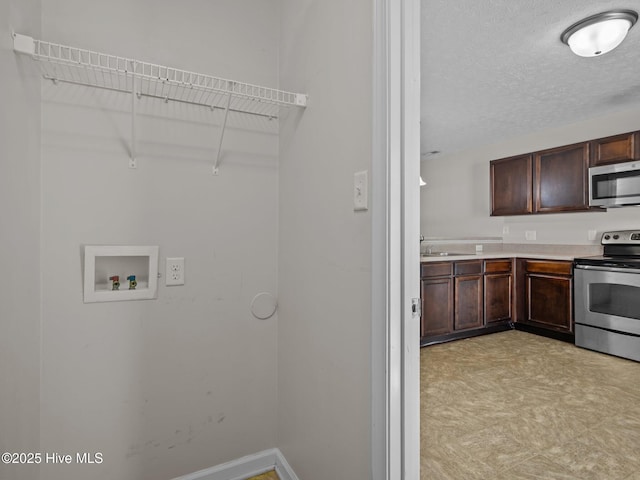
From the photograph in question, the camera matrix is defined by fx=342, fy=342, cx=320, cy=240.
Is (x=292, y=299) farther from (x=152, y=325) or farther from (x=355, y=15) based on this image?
(x=355, y=15)

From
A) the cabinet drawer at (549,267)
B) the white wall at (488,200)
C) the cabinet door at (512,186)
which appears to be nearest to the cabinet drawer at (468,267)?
the cabinet drawer at (549,267)

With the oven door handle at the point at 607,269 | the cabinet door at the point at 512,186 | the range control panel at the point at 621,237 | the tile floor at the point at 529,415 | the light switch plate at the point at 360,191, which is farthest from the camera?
the cabinet door at the point at 512,186

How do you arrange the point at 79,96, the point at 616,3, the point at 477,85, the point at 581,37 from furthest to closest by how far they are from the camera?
the point at 477,85 → the point at 581,37 → the point at 616,3 → the point at 79,96

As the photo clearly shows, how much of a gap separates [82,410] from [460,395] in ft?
7.28

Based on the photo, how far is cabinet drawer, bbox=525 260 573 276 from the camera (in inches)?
137

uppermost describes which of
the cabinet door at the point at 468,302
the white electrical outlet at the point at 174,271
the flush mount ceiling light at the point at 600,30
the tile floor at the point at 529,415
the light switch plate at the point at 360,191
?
the flush mount ceiling light at the point at 600,30

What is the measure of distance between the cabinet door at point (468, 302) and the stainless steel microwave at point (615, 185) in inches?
53.1

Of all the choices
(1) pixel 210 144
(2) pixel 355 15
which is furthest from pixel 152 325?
(2) pixel 355 15

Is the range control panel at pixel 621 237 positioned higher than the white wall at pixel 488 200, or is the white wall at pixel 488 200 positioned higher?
the white wall at pixel 488 200

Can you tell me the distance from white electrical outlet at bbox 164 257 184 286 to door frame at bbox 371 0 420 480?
875 millimetres

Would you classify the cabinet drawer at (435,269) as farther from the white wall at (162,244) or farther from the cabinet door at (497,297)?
the white wall at (162,244)

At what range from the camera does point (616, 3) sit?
191 centimetres

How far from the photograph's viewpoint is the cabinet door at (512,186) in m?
4.00

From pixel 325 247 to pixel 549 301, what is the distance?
137 inches
